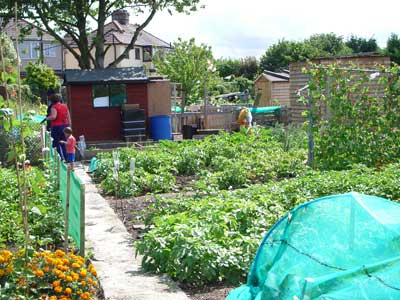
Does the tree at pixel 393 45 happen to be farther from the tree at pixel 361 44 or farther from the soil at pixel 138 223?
the soil at pixel 138 223

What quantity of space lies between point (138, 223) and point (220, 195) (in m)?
1.23

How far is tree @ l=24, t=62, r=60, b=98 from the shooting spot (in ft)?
144

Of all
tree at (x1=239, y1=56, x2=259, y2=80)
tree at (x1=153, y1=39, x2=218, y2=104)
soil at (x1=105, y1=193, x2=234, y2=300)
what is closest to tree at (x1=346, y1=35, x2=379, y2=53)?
tree at (x1=239, y1=56, x2=259, y2=80)

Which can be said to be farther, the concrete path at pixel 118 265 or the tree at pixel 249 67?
the tree at pixel 249 67

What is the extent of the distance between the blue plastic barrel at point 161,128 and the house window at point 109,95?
1348mm

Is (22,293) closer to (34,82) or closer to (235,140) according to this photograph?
(235,140)

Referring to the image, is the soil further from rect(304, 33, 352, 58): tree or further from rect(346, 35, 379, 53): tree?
rect(304, 33, 352, 58): tree

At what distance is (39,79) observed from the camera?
44.2 metres

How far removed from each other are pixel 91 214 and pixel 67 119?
5.87 metres

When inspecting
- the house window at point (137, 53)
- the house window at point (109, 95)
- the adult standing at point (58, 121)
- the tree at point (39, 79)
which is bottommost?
the adult standing at point (58, 121)

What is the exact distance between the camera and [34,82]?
145ft

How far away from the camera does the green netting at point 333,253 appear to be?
4.29 metres

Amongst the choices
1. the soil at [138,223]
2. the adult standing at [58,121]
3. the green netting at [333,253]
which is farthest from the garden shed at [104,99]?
the green netting at [333,253]

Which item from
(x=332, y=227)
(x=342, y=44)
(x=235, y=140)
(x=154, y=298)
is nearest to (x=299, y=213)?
(x=332, y=227)
